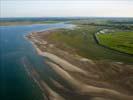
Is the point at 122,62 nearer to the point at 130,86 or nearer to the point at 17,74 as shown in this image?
the point at 130,86

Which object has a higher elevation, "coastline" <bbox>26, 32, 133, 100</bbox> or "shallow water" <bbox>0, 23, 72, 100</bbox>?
"coastline" <bbox>26, 32, 133, 100</bbox>

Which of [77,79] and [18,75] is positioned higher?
[77,79]

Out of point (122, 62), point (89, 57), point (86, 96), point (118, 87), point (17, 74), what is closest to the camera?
point (86, 96)

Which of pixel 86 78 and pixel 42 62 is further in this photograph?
pixel 42 62

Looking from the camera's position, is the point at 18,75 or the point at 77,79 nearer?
the point at 77,79

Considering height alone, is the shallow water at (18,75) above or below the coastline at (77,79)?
below

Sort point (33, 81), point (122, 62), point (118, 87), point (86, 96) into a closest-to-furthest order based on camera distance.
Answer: point (86, 96)
point (118, 87)
point (33, 81)
point (122, 62)

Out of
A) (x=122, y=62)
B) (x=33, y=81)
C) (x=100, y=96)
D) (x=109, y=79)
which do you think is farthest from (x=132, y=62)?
(x=33, y=81)

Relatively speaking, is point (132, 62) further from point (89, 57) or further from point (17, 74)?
point (17, 74)

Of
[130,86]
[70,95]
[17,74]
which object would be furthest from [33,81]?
[130,86]
